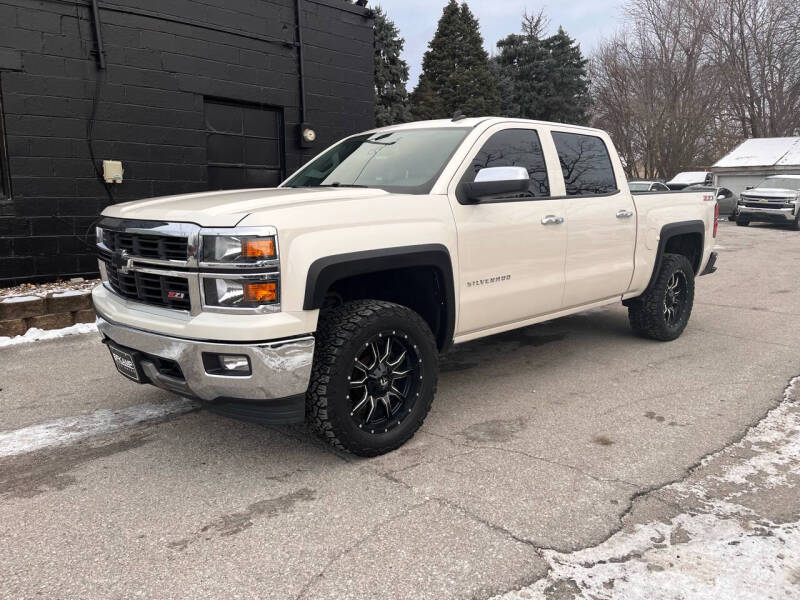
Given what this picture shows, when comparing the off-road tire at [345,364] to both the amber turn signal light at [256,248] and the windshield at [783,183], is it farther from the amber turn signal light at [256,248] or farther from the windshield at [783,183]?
the windshield at [783,183]

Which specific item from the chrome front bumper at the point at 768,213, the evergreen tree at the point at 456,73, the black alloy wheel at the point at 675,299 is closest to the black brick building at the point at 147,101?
the black alloy wheel at the point at 675,299

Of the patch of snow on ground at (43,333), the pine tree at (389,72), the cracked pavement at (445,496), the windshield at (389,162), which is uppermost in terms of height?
the pine tree at (389,72)

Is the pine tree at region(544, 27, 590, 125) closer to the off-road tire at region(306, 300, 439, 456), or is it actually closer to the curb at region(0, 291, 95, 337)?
the curb at region(0, 291, 95, 337)

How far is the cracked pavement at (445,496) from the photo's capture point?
2.37 meters

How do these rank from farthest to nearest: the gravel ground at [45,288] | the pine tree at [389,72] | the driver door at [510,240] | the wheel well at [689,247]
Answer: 1. the pine tree at [389,72]
2. the gravel ground at [45,288]
3. the wheel well at [689,247]
4. the driver door at [510,240]

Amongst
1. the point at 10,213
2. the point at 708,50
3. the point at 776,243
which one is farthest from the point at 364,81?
the point at 708,50

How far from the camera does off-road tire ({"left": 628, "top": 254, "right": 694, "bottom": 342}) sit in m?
5.59

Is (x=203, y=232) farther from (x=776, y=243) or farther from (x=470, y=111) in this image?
(x=470, y=111)

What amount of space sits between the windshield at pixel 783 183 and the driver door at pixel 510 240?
20583mm

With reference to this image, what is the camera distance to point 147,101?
800 cm

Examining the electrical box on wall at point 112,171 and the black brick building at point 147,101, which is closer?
the black brick building at point 147,101

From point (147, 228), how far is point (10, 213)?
5210 millimetres

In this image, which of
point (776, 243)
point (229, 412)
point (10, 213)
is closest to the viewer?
point (229, 412)

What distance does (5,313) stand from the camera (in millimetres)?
5875
